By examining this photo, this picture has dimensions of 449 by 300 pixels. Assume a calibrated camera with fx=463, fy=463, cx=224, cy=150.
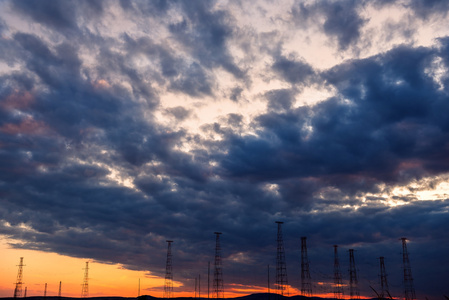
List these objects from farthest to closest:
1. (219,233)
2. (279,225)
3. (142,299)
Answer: (219,233) < (279,225) < (142,299)

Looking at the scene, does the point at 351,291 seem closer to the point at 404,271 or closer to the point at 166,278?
the point at 404,271

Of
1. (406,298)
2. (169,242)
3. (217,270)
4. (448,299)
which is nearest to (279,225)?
(217,270)

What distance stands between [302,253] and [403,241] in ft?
187

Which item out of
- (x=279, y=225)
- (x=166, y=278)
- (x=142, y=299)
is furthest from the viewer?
(x=166, y=278)

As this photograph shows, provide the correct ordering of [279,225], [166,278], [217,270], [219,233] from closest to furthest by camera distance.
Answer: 1. [279,225]
2. [217,270]
3. [219,233]
4. [166,278]

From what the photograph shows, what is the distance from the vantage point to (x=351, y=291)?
191 meters

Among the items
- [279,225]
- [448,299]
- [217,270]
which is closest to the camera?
[448,299]

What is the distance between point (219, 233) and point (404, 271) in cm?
7198

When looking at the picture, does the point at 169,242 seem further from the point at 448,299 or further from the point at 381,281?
the point at 448,299

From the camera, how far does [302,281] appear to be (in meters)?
153

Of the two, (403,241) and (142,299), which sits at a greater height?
(403,241)

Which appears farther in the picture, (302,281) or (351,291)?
(351,291)

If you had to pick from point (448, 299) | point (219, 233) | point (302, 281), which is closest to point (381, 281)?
point (302, 281)

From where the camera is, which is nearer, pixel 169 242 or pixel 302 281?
pixel 302 281
